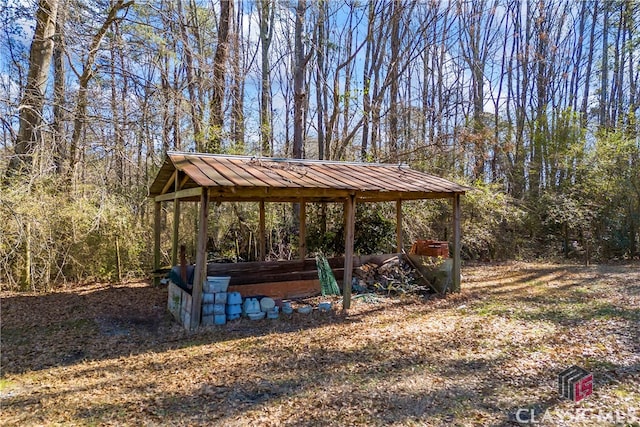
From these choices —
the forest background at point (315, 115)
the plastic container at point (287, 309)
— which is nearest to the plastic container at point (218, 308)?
the plastic container at point (287, 309)

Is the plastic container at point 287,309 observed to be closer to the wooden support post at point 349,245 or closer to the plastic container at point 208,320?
the wooden support post at point 349,245

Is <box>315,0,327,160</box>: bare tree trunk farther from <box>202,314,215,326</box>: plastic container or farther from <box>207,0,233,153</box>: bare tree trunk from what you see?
<box>202,314,215,326</box>: plastic container

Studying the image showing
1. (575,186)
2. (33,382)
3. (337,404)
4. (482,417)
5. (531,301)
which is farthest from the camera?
(575,186)

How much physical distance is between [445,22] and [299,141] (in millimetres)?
7150

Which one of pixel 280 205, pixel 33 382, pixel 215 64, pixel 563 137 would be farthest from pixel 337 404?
pixel 563 137

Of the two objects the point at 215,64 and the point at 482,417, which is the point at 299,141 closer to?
the point at 215,64

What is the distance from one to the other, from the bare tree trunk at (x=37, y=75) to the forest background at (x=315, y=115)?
3 cm

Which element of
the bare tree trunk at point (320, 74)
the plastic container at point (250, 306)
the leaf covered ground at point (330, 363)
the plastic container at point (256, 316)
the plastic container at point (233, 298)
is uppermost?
the bare tree trunk at point (320, 74)

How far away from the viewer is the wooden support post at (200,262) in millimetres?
4574

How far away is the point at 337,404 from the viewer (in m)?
2.91

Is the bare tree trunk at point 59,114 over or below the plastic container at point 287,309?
over

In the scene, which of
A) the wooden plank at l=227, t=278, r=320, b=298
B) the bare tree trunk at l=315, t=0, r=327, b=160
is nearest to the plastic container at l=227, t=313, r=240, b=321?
the wooden plank at l=227, t=278, r=320, b=298

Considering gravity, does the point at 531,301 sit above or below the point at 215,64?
below

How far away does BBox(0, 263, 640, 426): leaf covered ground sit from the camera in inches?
110
